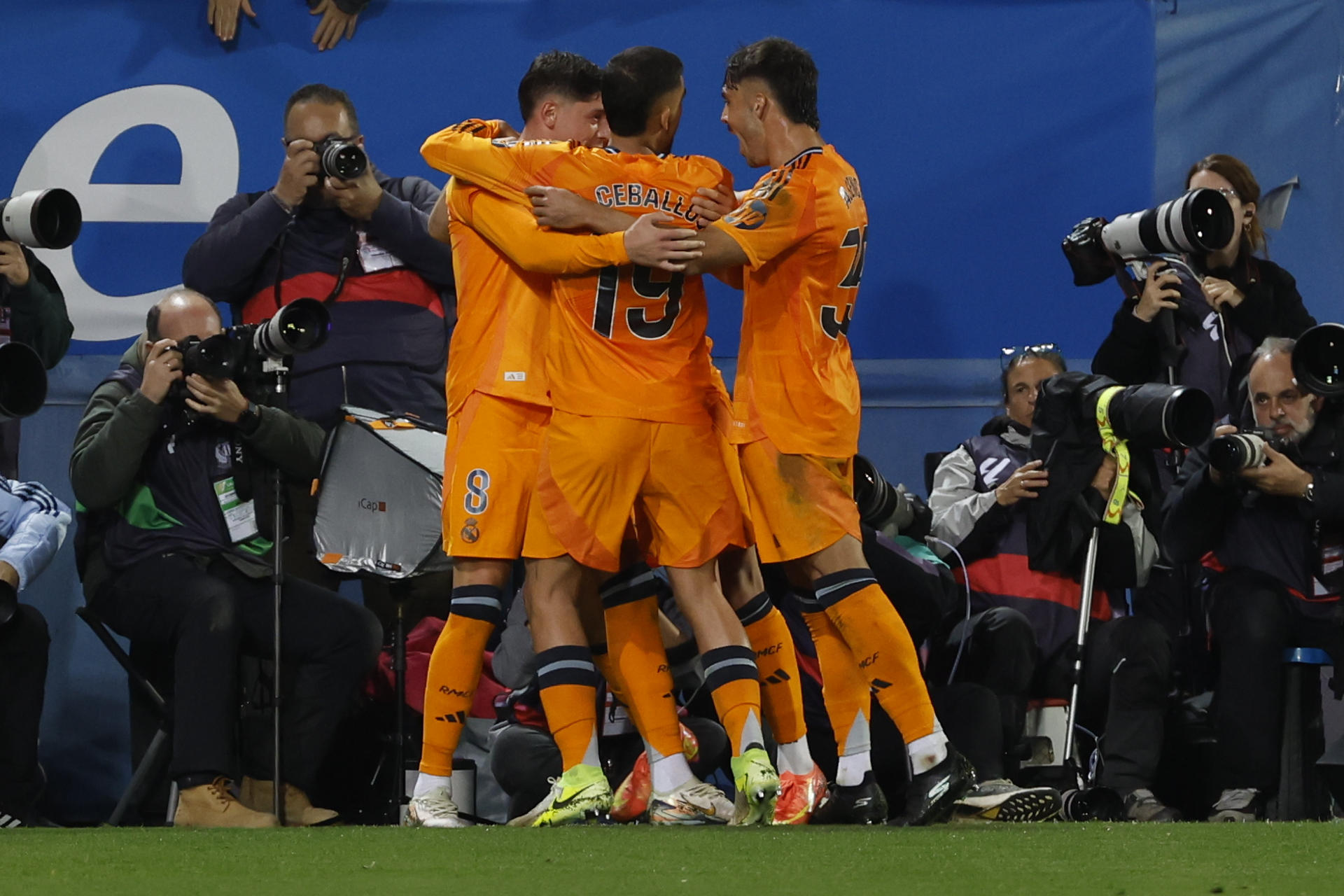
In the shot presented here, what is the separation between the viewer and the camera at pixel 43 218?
4.84 meters

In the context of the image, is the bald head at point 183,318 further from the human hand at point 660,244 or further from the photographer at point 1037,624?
the photographer at point 1037,624

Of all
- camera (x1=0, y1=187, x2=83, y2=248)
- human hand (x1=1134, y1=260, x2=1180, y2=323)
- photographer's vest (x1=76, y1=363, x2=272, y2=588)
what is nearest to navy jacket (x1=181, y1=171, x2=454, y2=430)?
photographer's vest (x1=76, y1=363, x2=272, y2=588)

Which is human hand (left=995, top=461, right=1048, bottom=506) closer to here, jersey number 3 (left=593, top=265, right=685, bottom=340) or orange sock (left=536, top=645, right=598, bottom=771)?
jersey number 3 (left=593, top=265, right=685, bottom=340)

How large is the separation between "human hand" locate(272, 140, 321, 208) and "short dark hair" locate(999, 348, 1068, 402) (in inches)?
96.1

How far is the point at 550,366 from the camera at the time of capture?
447 cm

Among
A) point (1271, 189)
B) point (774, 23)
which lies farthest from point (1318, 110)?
point (774, 23)

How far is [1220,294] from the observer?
230 inches

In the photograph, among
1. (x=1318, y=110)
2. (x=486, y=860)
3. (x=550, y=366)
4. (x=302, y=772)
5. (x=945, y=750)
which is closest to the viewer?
(x=486, y=860)

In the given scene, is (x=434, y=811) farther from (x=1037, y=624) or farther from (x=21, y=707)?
(x=1037, y=624)

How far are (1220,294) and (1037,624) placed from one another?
1.28 m

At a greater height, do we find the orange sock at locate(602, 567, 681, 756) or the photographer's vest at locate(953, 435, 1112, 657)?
the photographer's vest at locate(953, 435, 1112, 657)

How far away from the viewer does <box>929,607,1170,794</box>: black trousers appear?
527 centimetres

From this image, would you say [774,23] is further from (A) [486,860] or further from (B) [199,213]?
(A) [486,860]

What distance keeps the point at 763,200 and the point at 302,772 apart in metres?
2.36
